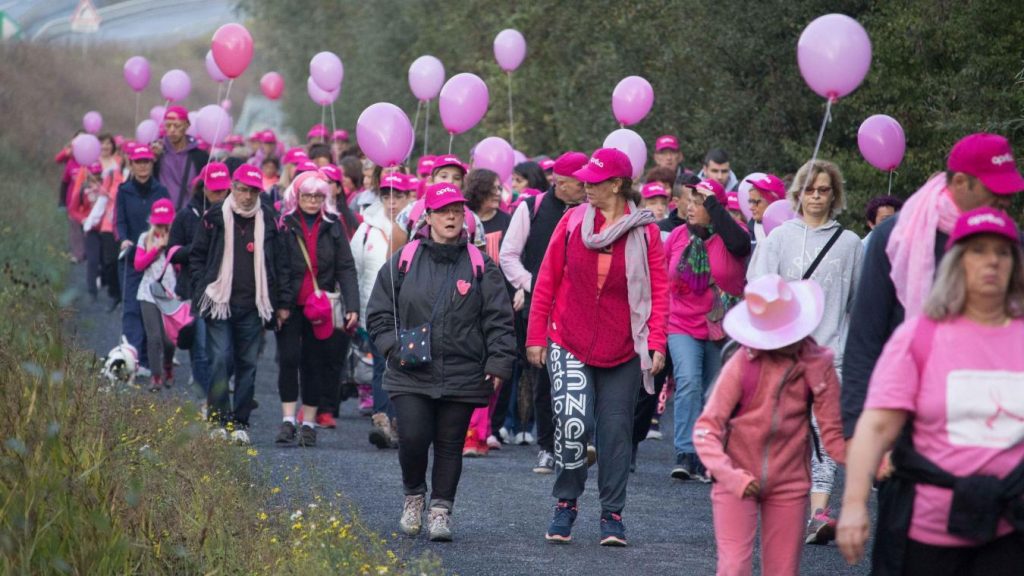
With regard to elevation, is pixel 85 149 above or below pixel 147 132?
below

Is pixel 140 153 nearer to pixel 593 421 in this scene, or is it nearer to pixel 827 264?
pixel 593 421

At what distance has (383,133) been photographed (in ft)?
41.8

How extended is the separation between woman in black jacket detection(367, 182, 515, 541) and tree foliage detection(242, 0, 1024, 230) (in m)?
5.62

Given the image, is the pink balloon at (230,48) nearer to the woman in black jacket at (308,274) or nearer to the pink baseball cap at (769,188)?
the woman in black jacket at (308,274)

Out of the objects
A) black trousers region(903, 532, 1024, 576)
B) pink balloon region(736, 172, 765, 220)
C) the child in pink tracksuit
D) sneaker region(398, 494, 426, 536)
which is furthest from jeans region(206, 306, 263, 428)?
black trousers region(903, 532, 1024, 576)

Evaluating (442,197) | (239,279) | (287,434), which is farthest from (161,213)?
(442,197)

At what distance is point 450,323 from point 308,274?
3.83 m

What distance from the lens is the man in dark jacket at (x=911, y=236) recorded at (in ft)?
19.0

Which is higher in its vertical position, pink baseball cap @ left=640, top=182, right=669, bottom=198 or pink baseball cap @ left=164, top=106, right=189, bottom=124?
pink baseball cap @ left=164, top=106, right=189, bottom=124

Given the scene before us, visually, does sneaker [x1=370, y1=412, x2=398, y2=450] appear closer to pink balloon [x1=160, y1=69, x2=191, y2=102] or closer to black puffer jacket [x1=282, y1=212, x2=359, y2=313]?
black puffer jacket [x1=282, y1=212, x2=359, y2=313]

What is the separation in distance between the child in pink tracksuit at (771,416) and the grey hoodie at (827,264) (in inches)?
120

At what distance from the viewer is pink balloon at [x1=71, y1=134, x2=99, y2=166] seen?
950 inches

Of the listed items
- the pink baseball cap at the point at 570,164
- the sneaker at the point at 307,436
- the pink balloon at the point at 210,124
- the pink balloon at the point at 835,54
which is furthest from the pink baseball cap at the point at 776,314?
the pink balloon at the point at 210,124

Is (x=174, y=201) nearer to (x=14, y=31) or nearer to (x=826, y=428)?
(x=826, y=428)
